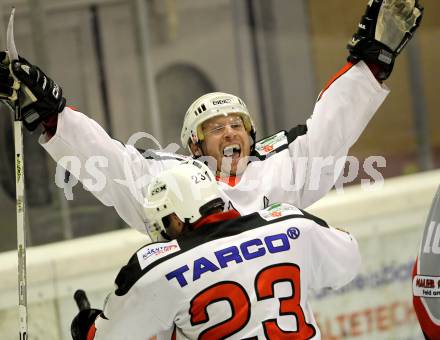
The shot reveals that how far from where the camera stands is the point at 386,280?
3977 millimetres

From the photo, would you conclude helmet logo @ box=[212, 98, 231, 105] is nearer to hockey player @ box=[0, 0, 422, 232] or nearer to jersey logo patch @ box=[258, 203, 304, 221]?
Answer: hockey player @ box=[0, 0, 422, 232]

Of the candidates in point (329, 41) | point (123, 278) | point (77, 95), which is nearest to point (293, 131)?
point (123, 278)

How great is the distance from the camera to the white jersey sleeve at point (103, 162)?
276 cm

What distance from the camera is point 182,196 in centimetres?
232

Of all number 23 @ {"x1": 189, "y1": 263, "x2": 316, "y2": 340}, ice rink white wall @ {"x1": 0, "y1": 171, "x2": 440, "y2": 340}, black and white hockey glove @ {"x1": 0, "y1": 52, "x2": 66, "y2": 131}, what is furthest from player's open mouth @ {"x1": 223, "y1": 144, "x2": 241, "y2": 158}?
ice rink white wall @ {"x1": 0, "y1": 171, "x2": 440, "y2": 340}

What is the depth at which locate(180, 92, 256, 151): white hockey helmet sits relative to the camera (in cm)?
286

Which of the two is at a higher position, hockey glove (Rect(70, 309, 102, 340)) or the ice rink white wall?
hockey glove (Rect(70, 309, 102, 340))

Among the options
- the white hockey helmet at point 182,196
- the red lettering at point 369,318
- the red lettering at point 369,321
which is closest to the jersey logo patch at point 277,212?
the white hockey helmet at point 182,196

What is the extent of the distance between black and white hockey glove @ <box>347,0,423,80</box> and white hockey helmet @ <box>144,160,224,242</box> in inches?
30.2

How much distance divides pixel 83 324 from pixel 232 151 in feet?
2.38

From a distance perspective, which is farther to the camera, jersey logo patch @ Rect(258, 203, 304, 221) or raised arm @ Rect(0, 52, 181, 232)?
raised arm @ Rect(0, 52, 181, 232)

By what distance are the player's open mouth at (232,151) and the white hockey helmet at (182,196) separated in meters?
0.42

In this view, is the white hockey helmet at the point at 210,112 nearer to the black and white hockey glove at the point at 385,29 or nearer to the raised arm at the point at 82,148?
the raised arm at the point at 82,148

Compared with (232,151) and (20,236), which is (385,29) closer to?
(232,151)
